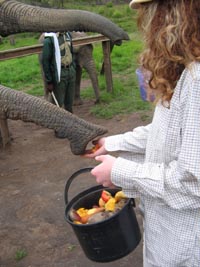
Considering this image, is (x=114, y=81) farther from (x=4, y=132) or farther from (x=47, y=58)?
(x=4, y=132)

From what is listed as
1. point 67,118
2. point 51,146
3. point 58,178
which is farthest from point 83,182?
point 67,118

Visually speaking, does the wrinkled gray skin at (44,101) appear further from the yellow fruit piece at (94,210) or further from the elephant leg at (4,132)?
the elephant leg at (4,132)

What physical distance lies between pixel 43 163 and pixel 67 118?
270 cm

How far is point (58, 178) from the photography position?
466 cm

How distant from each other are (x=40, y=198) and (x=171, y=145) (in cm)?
293

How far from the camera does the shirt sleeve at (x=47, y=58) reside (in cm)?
558

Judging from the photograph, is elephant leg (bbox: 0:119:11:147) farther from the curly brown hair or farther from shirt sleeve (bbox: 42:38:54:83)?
Result: the curly brown hair

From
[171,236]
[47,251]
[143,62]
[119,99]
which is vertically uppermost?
[143,62]

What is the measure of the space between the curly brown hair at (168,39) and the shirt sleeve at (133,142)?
0.39 metres

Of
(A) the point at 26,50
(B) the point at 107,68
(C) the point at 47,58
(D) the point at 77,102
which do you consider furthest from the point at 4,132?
(B) the point at 107,68

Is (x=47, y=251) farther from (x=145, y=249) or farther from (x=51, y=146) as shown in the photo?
(x=51, y=146)

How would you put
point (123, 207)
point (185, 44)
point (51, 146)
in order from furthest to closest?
point (51, 146) < point (123, 207) < point (185, 44)

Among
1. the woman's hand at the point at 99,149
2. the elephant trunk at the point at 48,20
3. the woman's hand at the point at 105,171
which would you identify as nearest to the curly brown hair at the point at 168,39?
the woman's hand at the point at 105,171

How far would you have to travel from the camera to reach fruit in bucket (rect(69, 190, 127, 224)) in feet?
6.29
